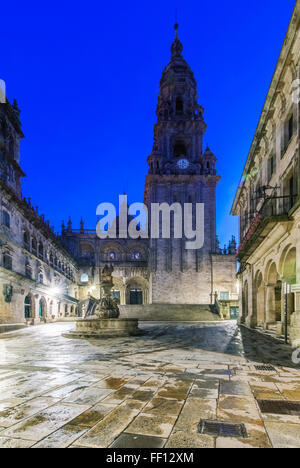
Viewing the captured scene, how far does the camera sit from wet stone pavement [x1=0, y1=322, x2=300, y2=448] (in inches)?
124

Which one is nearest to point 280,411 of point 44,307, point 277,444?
point 277,444

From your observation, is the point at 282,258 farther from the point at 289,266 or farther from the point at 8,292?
the point at 8,292

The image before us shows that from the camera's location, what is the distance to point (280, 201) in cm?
1316

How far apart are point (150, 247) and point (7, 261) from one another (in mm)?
22306

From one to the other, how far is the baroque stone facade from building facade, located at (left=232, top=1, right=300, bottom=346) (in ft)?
53.1

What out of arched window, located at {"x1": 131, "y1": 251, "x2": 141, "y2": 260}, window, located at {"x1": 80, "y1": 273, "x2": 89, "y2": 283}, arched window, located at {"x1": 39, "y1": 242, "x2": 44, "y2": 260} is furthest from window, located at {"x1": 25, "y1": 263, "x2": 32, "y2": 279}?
arched window, located at {"x1": 131, "y1": 251, "x2": 141, "y2": 260}

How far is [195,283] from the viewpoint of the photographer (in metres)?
40.8

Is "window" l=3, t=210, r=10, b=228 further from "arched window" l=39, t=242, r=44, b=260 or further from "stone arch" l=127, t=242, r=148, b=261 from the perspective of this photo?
"stone arch" l=127, t=242, r=148, b=261

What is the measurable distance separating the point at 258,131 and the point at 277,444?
1558 centimetres

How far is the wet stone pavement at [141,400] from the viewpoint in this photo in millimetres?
Answer: 3158

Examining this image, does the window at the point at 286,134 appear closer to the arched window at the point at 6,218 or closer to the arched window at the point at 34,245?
the arched window at the point at 6,218

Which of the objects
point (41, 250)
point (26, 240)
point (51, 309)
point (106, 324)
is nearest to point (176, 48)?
point (41, 250)

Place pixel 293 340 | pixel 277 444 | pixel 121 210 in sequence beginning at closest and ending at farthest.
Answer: pixel 277 444 < pixel 293 340 < pixel 121 210

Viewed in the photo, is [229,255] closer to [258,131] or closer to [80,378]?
[258,131]
